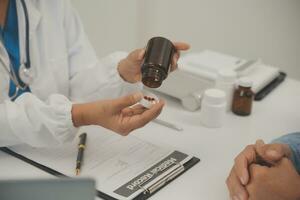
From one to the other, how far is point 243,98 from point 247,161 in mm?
354

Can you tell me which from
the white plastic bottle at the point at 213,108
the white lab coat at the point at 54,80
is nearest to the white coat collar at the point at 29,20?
the white lab coat at the point at 54,80

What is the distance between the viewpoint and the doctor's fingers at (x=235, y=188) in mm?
863

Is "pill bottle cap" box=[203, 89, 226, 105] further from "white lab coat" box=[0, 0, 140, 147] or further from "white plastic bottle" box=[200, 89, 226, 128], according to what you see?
"white lab coat" box=[0, 0, 140, 147]

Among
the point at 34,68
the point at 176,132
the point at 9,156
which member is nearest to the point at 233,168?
the point at 176,132

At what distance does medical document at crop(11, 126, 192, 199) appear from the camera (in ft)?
2.93

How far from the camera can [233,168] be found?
3.03 feet

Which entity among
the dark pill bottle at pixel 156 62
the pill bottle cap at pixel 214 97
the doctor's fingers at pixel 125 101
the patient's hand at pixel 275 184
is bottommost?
the patient's hand at pixel 275 184

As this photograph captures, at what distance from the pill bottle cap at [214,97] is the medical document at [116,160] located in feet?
0.65

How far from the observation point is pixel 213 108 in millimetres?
1157

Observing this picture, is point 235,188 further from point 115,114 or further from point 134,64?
point 134,64

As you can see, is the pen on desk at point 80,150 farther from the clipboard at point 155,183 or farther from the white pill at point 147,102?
the white pill at point 147,102

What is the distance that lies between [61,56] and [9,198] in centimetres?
91

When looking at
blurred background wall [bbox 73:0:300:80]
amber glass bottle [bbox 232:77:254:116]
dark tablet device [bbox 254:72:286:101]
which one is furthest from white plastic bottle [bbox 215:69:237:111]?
blurred background wall [bbox 73:0:300:80]

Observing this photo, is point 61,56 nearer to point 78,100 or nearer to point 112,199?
point 78,100
